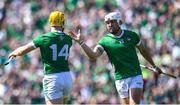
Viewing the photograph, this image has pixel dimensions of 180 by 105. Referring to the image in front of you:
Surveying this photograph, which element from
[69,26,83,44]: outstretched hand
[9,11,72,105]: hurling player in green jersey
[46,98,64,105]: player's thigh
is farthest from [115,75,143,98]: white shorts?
[69,26,83,44]: outstretched hand

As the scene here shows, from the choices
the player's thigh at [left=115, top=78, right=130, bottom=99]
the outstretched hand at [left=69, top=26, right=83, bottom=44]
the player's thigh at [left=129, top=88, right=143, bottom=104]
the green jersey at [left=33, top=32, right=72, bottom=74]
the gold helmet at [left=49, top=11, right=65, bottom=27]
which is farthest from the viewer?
the player's thigh at [left=115, top=78, right=130, bottom=99]

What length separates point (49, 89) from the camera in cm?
Answer: 1420

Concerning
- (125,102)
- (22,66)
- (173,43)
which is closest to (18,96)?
(22,66)

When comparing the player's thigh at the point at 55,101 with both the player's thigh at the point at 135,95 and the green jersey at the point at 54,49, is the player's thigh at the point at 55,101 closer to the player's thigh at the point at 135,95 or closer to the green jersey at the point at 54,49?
the green jersey at the point at 54,49

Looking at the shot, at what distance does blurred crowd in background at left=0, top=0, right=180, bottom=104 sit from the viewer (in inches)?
839

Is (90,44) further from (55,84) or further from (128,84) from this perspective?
(55,84)

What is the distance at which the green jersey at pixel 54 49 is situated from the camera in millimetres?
14055

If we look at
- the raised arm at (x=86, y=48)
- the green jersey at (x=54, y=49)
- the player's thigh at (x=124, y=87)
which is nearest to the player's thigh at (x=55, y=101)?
the green jersey at (x=54, y=49)

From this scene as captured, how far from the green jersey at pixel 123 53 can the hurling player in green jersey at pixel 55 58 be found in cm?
88

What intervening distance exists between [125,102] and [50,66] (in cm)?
165

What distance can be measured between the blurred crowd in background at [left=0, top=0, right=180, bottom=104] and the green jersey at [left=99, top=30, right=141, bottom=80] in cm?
617

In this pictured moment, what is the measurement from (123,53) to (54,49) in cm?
134

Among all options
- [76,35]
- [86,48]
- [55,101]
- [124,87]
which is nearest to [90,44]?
[124,87]

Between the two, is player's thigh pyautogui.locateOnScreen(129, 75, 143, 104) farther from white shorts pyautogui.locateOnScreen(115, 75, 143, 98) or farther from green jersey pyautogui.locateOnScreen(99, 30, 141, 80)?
green jersey pyautogui.locateOnScreen(99, 30, 141, 80)
